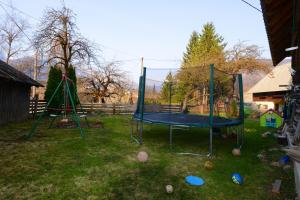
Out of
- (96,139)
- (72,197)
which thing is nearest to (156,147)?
(96,139)

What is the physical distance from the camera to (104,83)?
20688mm

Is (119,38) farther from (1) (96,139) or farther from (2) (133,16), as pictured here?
(1) (96,139)

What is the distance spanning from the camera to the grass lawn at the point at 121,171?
3.13 m

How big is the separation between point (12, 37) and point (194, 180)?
26.3 m

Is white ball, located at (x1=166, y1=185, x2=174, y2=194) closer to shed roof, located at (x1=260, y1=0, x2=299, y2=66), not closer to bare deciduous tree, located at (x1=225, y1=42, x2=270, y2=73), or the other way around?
shed roof, located at (x1=260, y1=0, x2=299, y2=66)

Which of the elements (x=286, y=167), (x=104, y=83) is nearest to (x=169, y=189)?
(x=286, y=167)

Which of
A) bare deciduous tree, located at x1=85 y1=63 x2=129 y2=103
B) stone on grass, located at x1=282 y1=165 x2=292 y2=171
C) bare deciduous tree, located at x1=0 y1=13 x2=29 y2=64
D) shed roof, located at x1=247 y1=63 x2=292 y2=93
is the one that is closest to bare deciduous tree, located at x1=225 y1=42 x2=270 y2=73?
shed roof, located at x1=247 y1=63 x2=292 y2=93

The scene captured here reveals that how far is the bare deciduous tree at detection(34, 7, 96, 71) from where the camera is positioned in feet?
40.5

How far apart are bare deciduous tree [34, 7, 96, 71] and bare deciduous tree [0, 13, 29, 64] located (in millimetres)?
11634

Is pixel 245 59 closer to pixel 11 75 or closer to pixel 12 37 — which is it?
pixel 11 75

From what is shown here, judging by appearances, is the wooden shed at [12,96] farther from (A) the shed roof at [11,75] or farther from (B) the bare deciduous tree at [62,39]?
(B) the bare deciduous tree at [62,39]

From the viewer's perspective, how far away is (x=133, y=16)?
12.9 meters

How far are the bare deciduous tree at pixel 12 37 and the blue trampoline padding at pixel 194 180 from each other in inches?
926

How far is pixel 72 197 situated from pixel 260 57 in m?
22.0
